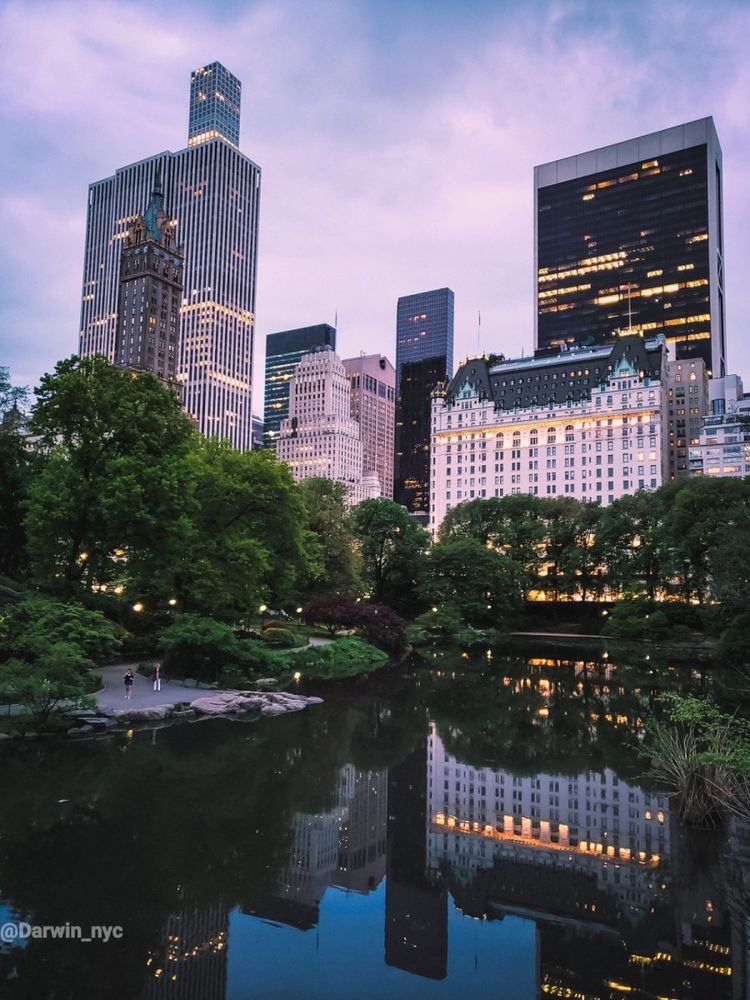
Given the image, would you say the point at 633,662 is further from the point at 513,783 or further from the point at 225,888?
the point at 225,888

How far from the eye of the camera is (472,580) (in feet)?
246

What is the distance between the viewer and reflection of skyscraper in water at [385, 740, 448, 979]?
36.6 feet

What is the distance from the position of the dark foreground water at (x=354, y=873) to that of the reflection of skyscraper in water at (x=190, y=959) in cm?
3

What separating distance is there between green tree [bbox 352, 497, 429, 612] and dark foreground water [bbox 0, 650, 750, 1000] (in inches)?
2277

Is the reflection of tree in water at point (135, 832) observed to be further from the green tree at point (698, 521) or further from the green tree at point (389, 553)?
the green tree at point (389, 553)

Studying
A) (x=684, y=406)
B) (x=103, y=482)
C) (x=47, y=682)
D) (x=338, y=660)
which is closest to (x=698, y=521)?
(x=338, y=660)

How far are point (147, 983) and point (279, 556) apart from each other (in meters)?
38.8

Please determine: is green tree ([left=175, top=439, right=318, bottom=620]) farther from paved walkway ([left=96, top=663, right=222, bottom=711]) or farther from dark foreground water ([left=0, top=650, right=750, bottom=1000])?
dark foreground water ([left=0, top=650, right=750, bottom=1000])

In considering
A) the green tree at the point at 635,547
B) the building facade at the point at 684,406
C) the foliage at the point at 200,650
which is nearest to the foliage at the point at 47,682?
the foliage at the point at 200,650

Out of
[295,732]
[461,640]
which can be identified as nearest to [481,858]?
[295,732]

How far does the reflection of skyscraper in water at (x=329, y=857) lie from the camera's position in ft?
40.4

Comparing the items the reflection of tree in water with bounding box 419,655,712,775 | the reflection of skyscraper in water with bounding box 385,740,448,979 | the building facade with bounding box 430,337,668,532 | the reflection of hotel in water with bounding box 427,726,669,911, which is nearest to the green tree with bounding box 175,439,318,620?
the reflection of tree in water with bounding box 419,655,712,775

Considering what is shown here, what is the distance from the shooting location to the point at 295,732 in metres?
25.3

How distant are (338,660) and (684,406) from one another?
526 feet
